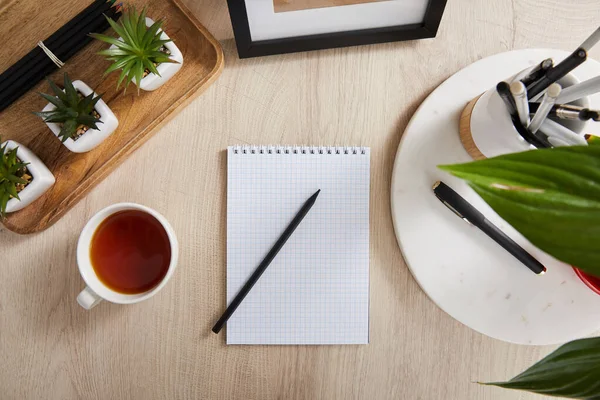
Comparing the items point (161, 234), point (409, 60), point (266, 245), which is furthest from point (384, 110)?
point (161, 234)

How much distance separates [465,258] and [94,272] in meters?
0.49

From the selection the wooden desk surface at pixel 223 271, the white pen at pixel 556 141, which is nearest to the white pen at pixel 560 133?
the white pen at pixel 556 141

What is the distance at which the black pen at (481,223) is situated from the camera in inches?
24.0

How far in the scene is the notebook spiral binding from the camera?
0.66 m

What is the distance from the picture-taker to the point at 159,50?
0.63m

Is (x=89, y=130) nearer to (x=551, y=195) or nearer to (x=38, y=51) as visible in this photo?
(x=38, y=51)

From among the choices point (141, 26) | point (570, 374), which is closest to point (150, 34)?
point (141, 26)

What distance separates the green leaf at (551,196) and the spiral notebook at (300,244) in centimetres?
37

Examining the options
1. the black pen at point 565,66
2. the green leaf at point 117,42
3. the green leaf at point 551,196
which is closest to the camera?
the green leaf at point 551,196

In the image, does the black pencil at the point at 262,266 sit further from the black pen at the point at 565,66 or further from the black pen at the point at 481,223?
the black pen at the point at 565,66

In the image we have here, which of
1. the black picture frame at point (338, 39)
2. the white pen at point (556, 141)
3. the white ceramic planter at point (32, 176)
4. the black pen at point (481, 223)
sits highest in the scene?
the black picture frame at point (338, 39)

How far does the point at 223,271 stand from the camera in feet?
2.17

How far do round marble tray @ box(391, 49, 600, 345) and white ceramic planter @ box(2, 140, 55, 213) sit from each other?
1.55 ft

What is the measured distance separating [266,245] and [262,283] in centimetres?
5
